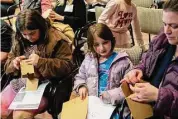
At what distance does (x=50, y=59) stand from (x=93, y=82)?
1.14 feet

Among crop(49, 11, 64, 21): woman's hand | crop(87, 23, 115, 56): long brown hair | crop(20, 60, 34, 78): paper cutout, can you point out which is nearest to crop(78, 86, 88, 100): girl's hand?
crop(87, 23, 115, 56): long brown hair

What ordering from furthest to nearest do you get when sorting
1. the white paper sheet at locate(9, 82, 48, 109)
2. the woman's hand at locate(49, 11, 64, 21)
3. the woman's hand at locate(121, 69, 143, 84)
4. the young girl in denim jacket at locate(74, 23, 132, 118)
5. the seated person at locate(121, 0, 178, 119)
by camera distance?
the woman's hand at locate(49, 11, 64, 21), the white paper sheet at locate(9, 82, 48, 109), the young girl in denim jacket at locate(74, 23, 132, 118), the woman's hand at locate(121, 69, 143, 84), the seated person at locate(121, 0, 178, 119)

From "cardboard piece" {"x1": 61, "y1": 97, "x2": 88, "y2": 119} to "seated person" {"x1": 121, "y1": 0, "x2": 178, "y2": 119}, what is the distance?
1.08ft

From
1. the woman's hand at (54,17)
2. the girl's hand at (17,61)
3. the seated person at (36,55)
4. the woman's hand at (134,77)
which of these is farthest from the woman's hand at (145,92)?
the woman's hand at (54,17)

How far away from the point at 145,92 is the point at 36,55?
2.90ft

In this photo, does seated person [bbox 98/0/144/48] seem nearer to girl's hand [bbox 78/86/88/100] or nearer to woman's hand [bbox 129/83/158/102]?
girl's hand [bbox 78/86/88/100]

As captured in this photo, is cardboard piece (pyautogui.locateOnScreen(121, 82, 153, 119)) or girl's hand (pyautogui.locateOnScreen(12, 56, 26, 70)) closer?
cardboard piece (pyautogui.locateOnScreen(121, 82, 153, 119))

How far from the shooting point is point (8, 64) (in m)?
2.13

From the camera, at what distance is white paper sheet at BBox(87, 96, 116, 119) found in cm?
165

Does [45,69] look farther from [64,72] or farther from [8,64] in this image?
[8,64]

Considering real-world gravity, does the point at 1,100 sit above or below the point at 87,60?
below

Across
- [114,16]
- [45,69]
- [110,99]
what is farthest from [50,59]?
[114,16]

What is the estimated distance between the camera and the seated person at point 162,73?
53.4 inches

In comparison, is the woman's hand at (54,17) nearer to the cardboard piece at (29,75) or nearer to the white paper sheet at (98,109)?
the cardboard piece at (29,75)
